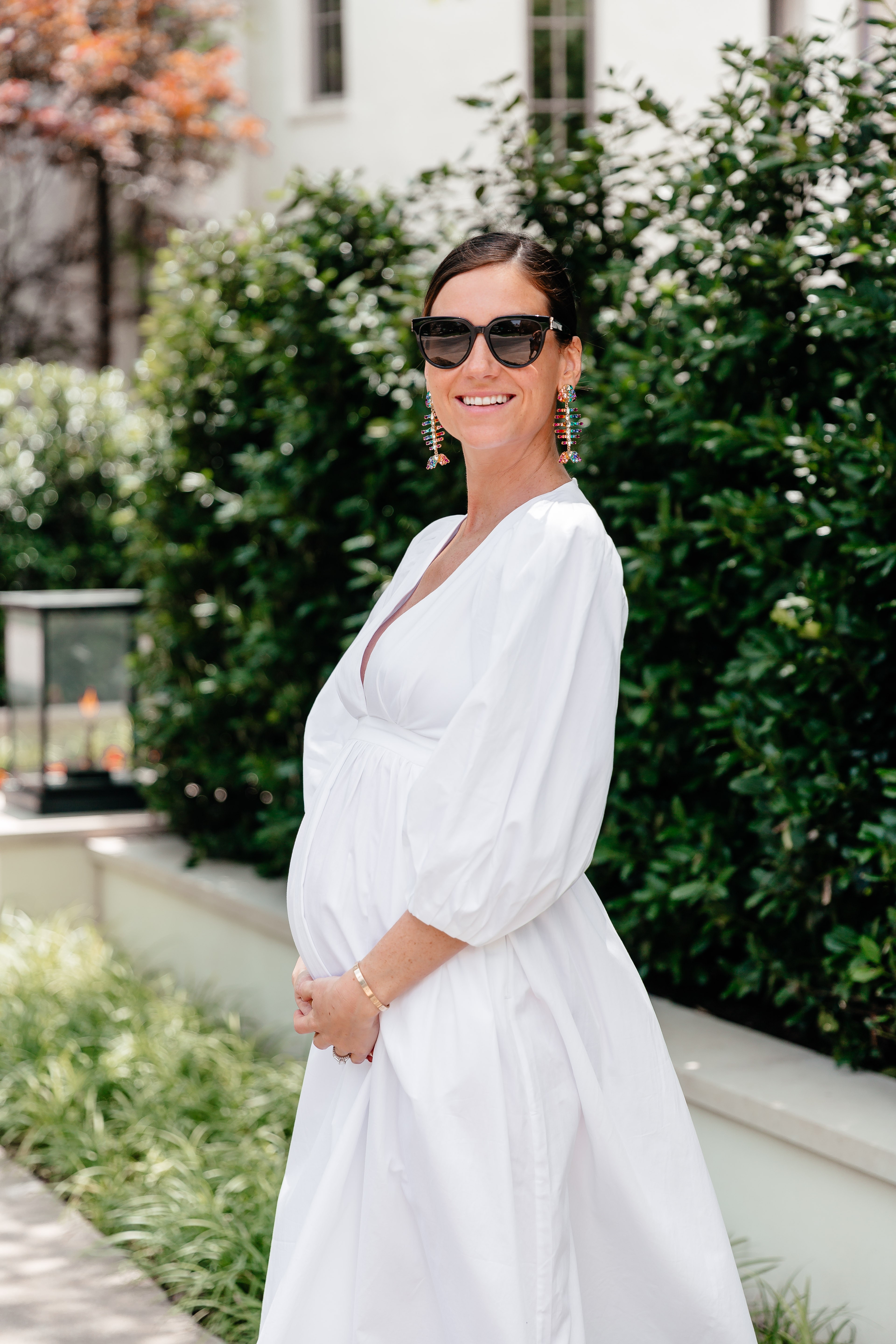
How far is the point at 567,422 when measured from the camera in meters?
2.27

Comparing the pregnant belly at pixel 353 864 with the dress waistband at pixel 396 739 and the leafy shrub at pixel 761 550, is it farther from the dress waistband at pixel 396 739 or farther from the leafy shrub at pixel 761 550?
the leafy shrub at pixel 761 550

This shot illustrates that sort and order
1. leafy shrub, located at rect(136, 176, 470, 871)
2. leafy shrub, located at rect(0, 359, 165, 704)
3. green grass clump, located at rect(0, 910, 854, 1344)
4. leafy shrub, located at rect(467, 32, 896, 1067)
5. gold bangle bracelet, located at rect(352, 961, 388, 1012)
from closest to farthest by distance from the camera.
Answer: gold bangle bracelet, located at rect(352, 961, 388, 1012) → leafy shrub, located at rect(467, 32, 896, 1067) → green grass clump, located at rect(0, 910, 854, 1344) → leafy shrub, located at rect(136, 176, 470, 871) → leafy shrub, located at rect(0, 359, 165, 704)

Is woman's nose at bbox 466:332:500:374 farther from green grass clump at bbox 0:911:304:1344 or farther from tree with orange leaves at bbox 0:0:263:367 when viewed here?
tree with orange leaves at bbox 0:0:263:367

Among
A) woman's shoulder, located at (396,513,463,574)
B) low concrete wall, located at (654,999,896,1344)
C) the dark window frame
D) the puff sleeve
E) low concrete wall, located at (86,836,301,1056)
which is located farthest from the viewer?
the dark window frame

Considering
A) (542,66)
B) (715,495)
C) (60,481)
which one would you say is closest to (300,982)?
(715,495)

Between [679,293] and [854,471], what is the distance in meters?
0.92

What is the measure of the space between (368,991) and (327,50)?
13.3 m

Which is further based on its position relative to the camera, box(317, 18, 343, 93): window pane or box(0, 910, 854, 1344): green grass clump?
box(317, 18, 343, 93): window pane

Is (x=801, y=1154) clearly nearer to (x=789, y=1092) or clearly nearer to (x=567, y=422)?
(x=789, y=1092)

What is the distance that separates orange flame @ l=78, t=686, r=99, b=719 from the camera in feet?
20.6

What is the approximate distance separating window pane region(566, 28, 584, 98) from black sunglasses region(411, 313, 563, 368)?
11.6 m

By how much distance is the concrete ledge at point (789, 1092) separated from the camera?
2.84 meters

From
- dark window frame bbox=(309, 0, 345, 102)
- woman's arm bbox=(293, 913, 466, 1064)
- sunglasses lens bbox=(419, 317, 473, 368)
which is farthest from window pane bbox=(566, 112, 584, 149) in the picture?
dark window frame bbox=(309, 0, 345, 102)

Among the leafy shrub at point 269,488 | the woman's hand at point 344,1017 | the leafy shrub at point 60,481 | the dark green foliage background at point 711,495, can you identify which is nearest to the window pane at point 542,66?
the leafy shrub at point 60,481
